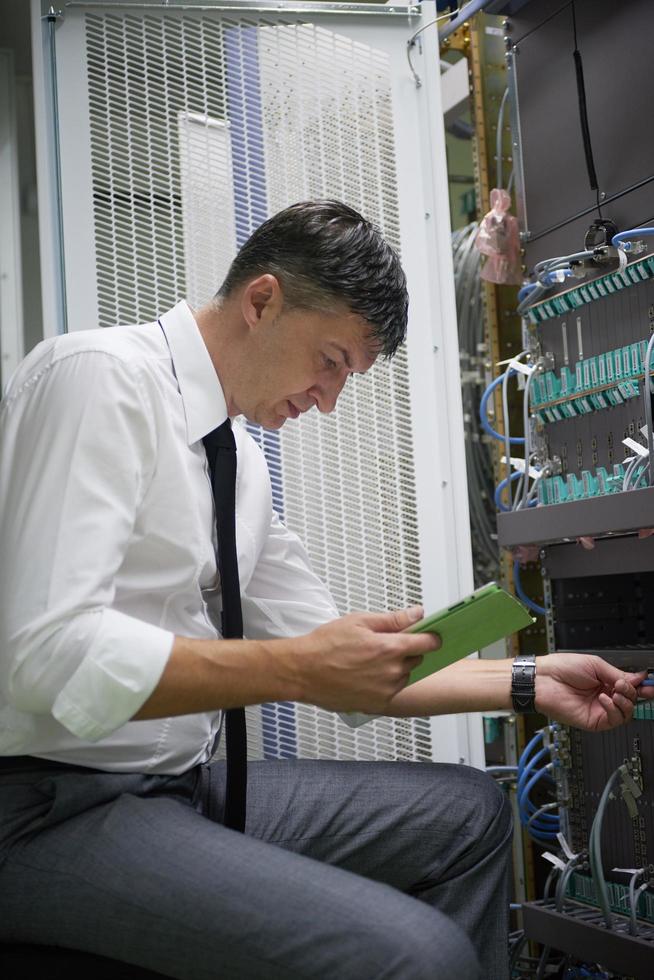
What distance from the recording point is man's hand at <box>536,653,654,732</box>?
164cm

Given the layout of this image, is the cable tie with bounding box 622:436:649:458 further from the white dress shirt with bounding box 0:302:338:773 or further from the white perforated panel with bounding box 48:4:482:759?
the white dress shirt with bounding box 0:302:338:773

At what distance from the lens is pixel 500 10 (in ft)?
6.59

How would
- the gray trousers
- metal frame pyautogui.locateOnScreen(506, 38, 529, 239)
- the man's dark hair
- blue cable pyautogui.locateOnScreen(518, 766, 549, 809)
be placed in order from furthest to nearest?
blue cable pyautogui.locateOnScreen(518, 766, 549, 809)
metal frame pyautogui.locateOnScreen(506, 38, 529, 239)
the man's dark hair
the gray trousers

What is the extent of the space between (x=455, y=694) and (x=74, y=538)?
71 cm

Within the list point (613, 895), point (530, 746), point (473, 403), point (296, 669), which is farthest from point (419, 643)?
point (473, 403)

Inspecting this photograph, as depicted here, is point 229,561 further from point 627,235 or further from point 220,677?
point 627,235

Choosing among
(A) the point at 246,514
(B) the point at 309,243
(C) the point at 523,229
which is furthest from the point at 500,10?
(A) the point at 246,514

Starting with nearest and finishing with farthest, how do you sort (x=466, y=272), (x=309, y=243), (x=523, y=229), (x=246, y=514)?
(x=309, y=243), (x=246, y=514), (x=523, y=229), (x=466, y=272)

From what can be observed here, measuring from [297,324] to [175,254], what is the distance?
644 mm

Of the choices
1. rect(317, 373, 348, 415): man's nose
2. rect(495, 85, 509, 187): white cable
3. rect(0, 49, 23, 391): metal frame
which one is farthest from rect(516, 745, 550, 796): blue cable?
rect(0, 49, 23, 391): metal frame

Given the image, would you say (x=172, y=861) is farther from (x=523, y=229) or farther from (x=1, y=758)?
(x=523, y=229)

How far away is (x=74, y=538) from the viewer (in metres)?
1.20

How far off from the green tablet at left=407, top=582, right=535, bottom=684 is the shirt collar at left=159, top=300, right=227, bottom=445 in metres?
0.42

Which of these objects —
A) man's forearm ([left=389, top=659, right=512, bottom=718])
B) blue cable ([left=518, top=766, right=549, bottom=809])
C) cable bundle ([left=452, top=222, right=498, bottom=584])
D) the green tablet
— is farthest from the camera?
cable bundle ([left=452, top=222, right=498, bottom=584])
